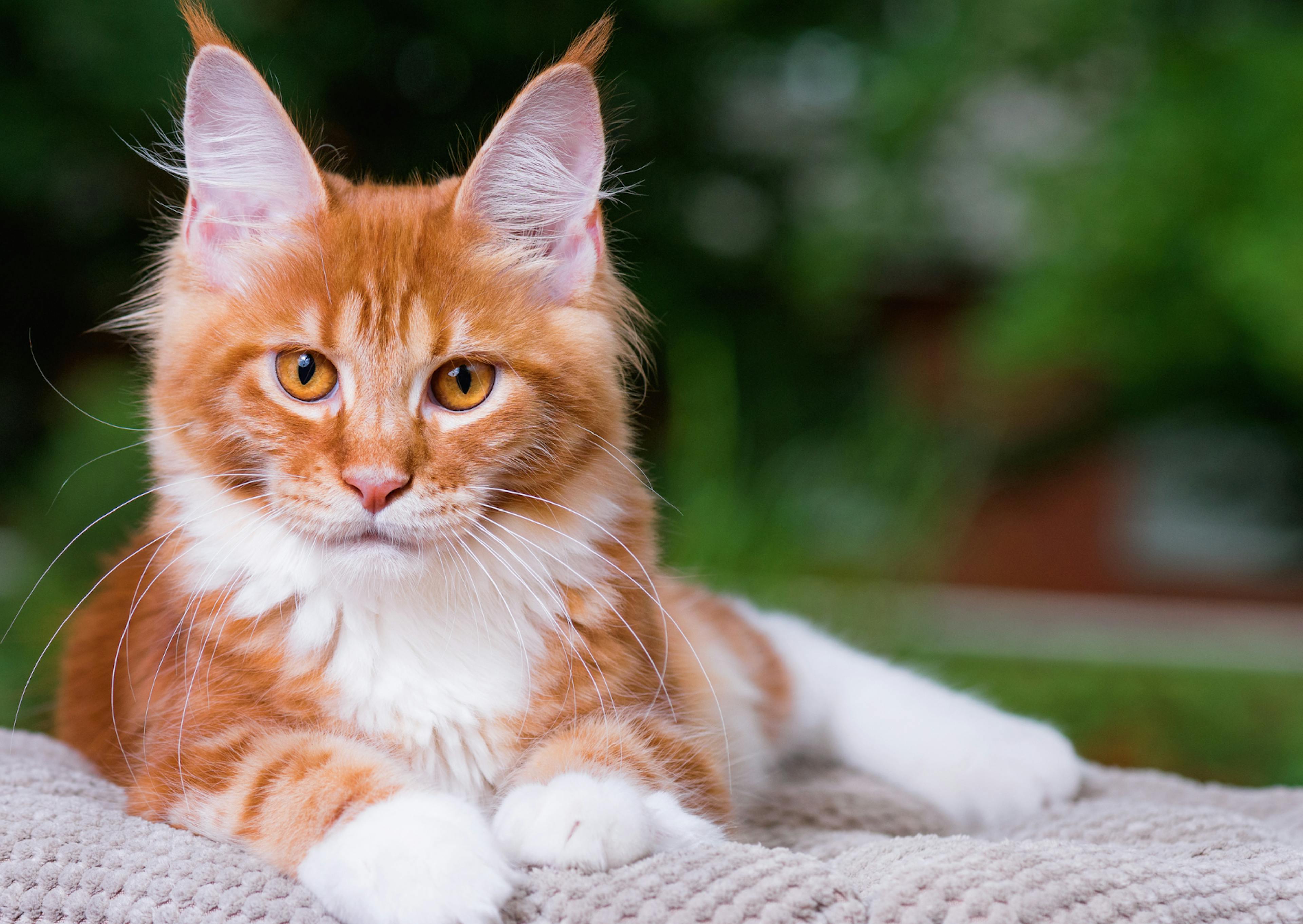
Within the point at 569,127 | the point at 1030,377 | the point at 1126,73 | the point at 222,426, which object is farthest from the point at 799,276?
the point at 222,426

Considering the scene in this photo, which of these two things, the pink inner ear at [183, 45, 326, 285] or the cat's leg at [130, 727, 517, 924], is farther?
the pink inner ear at [183, 45, 326, 285]

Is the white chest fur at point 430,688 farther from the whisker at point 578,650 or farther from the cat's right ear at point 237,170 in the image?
the cat's right ear at point 237,170

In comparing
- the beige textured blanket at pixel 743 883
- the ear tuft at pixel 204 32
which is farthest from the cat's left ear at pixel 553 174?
the beige textured blanket at pixel 743 883

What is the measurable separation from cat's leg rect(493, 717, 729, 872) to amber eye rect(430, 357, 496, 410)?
380 millimetres

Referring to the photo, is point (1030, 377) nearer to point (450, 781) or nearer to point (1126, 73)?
point (1126, 73)

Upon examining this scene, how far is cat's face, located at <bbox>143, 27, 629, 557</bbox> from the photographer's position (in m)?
1.11

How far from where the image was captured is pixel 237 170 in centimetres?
126

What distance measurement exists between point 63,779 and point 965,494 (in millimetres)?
2889

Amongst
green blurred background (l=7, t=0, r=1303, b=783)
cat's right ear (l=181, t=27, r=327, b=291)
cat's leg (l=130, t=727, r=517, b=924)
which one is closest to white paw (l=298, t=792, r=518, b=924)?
cat's leg (l=130, t=727, r=517, b=924)

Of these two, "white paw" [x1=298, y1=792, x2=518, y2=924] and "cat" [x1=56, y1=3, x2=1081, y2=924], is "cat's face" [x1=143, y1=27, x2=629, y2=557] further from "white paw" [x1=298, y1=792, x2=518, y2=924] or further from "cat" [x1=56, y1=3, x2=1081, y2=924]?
"white paw" [x1=298, y1=792, x2=518, y2=924]

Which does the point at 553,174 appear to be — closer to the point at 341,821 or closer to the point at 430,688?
the point at 430,688

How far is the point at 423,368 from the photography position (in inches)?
45.1

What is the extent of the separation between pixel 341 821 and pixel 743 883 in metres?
0.37

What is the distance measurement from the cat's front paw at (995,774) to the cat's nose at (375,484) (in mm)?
919
